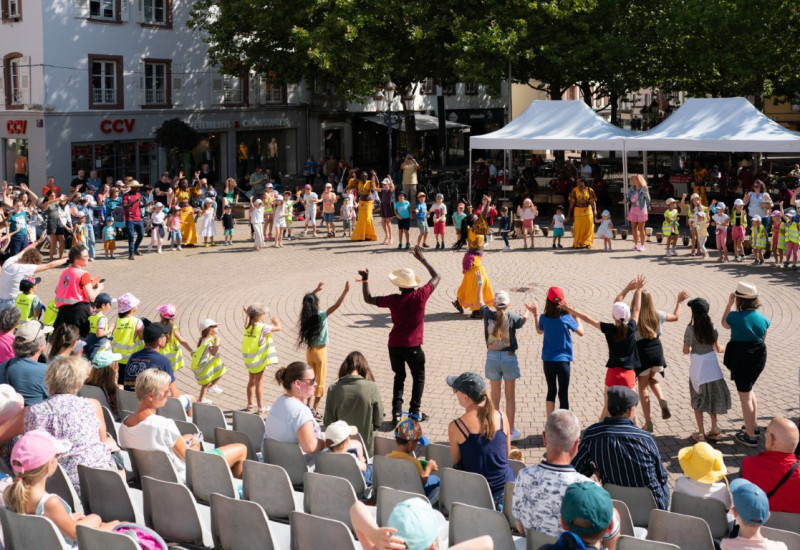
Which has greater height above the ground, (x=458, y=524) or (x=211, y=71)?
(x=211, y=71)

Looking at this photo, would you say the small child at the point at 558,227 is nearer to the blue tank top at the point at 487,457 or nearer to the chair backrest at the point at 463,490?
the blue tank top at the point at 487,457

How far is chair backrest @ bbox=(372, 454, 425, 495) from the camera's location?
24.2ft

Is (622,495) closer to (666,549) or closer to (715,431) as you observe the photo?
(666,549)

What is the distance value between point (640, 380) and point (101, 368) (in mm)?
5455

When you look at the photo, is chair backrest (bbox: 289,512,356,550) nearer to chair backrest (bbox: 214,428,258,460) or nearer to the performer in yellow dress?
chair backrest (bbox: 214,428,258,460)

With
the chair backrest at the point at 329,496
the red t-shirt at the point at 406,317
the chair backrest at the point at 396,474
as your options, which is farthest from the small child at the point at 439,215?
the chair backrest at the point at 329,496

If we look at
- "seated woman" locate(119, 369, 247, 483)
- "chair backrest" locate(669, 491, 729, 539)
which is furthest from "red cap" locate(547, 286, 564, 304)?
"seated woman" locate(119, 369, 247, 483)

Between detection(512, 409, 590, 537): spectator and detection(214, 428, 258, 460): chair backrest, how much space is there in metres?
2.79

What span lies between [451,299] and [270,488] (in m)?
11.9

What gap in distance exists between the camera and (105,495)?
6.96m

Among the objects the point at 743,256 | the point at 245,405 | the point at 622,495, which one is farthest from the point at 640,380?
the point at 743,256

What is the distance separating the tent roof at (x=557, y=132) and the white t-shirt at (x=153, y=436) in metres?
21.5

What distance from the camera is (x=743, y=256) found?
890 inches

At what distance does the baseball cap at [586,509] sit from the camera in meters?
4.89
